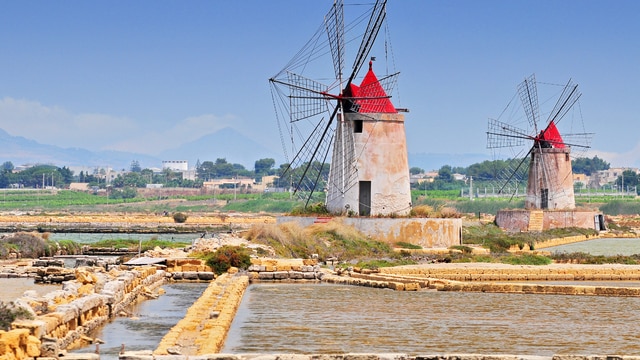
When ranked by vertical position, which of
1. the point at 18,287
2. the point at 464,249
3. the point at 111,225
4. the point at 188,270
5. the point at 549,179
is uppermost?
the point at 549,179

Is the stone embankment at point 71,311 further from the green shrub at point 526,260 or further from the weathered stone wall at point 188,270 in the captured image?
the green shrub at point 526,260

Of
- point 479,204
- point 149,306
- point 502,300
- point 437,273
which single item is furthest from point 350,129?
point 479,204

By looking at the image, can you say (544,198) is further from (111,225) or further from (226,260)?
(226,260)

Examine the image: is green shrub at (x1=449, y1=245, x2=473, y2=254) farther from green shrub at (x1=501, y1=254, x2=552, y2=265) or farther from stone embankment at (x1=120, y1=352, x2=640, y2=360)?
stone embankment at (x1=120, y1=352, x2=640, y2=360)

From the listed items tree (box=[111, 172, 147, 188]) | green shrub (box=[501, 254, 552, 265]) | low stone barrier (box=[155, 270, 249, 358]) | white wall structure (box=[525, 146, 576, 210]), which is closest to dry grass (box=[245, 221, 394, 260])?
green shrub (box=[501, 254, 552, 265])

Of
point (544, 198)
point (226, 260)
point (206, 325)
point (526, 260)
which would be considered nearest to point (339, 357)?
point (206, 325)

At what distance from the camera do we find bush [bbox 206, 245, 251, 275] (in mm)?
24870

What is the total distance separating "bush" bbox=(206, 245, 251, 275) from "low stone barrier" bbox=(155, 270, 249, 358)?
15.2 feet

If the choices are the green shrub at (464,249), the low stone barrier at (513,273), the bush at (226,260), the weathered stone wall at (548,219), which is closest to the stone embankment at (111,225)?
the weathered stone wall at (548,219)

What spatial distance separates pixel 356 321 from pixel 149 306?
371 centimetres

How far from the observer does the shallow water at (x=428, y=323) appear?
13734 mm

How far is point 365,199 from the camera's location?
1362 inches

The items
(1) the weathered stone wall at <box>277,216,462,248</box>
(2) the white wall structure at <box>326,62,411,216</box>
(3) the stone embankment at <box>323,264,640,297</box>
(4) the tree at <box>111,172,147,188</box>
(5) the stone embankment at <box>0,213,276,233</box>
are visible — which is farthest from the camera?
(4) the tree at <box>111,172,147,188</box>

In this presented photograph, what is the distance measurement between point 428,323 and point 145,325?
3.93m
